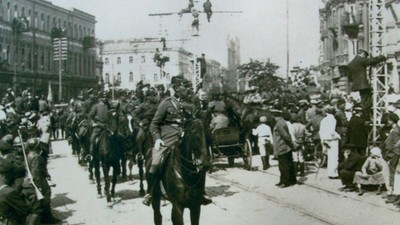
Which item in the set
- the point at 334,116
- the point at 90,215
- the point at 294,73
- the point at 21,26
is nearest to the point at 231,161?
the point at 334,116

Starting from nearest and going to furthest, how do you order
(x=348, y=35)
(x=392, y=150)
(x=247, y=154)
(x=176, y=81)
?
(x=176, y=81)
(x=392, y=150)
(x=247, y=154)
(x=348, y=35)

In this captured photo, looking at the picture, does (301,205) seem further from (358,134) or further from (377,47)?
(377,47)

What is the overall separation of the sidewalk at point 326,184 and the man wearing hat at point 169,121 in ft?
16.7

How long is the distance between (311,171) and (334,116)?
2160mm

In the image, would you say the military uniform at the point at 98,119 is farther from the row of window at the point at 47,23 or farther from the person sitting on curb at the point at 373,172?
the row of window at the point at 47,23

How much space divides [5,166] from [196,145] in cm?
276

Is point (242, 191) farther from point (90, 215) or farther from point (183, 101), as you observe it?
point (183, 101)

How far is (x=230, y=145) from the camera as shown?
17.0 meters

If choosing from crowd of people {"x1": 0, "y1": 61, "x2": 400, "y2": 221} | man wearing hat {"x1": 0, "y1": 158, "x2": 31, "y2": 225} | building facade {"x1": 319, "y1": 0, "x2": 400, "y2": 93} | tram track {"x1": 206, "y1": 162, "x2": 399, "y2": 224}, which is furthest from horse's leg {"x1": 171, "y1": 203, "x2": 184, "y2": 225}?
building facade {"x1": 319, "y1": 0, "x2": 400, "y2": 93}

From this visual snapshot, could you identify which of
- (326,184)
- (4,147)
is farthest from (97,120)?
(326,184)

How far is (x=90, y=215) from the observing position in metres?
11.2

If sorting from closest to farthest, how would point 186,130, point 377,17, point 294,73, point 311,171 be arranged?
1. point 186,130
2. point 377,17
3. point 311,171
4. point 294,73

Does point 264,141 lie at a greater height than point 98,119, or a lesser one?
lesser

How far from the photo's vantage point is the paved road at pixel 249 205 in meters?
10.4
